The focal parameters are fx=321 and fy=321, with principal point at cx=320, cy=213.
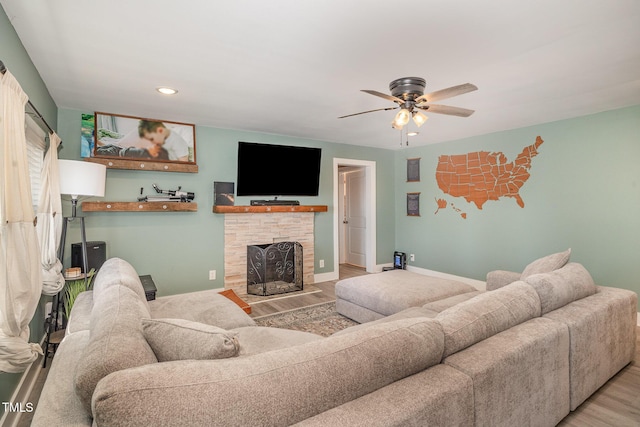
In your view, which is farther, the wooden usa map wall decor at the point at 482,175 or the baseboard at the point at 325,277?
the baseboard at the point at 325,277

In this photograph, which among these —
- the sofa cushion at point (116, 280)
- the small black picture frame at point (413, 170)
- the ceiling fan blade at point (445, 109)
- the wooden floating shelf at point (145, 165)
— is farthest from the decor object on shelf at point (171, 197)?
the small black picture frame at point (413, 170)

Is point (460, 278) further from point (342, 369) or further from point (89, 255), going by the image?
point (89, 255)

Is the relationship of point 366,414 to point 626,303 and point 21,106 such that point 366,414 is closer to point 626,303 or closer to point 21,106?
point 21,106

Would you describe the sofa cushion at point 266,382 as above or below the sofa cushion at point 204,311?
above

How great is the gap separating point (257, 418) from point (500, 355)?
1.10 meters

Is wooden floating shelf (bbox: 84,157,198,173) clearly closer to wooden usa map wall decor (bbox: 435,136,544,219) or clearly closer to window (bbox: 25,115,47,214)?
window (bbox: 25,115,47,214)

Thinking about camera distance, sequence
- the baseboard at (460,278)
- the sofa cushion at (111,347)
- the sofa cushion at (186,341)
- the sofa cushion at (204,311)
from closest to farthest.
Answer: the sofa cushion at (111,347), the sofa cushion at (186,341), the sofa cushion at (204,311), the baseboard at (460,278)

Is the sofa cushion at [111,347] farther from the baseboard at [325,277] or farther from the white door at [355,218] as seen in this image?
the white door at [355,218]

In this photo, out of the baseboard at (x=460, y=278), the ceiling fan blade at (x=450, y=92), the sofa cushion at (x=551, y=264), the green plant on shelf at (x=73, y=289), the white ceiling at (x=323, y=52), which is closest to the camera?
the white ceiling at (x=323, y=52)

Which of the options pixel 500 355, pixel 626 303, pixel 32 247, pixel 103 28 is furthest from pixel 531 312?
pixel 103 28

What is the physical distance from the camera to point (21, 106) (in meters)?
1.75

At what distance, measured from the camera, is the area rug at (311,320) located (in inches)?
132

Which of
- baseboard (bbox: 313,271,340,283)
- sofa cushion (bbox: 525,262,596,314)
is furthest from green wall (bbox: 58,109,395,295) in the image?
sofa cushion (bbox: 525,262,596,314)

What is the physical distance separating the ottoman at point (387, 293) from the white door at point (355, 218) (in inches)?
112
